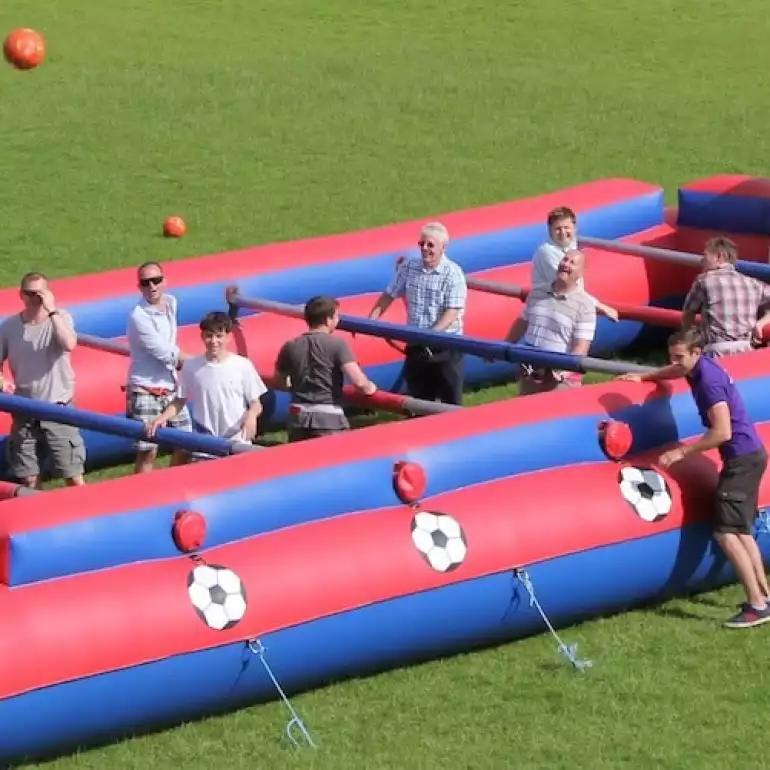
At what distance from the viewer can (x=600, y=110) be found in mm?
20781

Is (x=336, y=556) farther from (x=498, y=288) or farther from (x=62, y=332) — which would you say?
(x=498, y=288)

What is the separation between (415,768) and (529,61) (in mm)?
15436

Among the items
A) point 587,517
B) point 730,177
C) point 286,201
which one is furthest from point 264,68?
point 587,517

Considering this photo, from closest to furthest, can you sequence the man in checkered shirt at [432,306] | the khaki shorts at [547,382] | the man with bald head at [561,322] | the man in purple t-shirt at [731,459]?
the man in purple t-shirt at [731,459]
the man with bald head at [561,322]
the khaki shorts at [547,382]
the man in checkered shirt at [432,306]

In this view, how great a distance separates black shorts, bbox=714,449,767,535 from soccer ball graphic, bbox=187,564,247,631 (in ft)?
8.22

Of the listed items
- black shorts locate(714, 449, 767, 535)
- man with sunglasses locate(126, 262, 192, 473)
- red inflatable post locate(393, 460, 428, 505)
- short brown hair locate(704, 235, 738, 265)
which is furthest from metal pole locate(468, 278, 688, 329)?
red inflatable post locate(393, 460, 428, 505)

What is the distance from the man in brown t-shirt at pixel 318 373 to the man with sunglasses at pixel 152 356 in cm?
68

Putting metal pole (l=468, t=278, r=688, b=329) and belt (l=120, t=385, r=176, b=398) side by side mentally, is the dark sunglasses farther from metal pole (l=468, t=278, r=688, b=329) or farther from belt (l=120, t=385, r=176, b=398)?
metal pole (l=468, t=278, r=688, b=329)

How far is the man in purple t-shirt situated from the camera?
9.43m

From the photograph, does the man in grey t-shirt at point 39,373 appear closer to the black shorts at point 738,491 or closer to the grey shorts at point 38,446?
the grey shorts at point 38,446

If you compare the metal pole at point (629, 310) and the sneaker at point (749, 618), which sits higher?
the metal pole at point (629, 310)

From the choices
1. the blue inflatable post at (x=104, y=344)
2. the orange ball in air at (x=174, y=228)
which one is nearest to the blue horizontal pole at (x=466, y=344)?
the blue inflatable post at (x=104, y=344)

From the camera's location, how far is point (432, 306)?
11.9 metres

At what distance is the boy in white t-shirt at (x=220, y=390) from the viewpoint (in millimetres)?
10102
